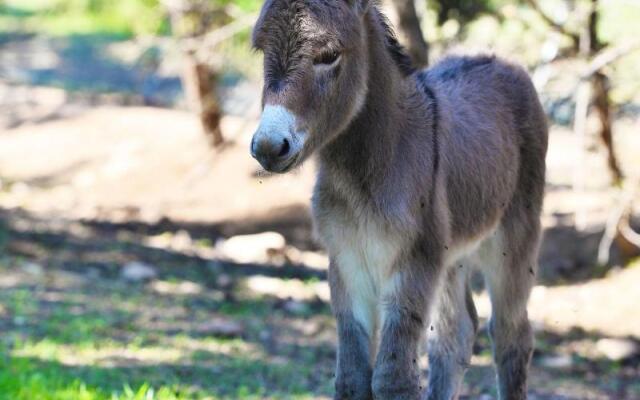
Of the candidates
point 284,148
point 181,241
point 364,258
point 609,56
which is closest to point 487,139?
point 364,258

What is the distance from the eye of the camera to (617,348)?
7812 millimetres

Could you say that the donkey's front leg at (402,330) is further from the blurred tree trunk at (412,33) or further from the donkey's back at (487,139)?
the blurred tree trunk at (412,33)

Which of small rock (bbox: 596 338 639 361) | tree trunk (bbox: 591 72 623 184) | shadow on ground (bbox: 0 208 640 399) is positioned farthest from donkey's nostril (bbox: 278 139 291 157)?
tree trunk (bbox: 591 72 623 184)

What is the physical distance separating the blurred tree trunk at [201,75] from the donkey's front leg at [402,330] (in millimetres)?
6716

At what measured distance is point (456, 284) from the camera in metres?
5.23

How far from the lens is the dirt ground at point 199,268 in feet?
22.8

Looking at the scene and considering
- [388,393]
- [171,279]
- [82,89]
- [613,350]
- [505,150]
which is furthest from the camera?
[82,89]

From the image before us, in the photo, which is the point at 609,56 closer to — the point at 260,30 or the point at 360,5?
the point at 360,5

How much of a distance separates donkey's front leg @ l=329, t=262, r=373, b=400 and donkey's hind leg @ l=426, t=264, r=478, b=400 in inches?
39.2

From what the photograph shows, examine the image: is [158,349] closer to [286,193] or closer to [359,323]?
[359,323]

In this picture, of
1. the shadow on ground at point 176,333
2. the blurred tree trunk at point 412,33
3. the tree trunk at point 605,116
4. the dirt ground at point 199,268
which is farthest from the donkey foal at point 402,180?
the tree trunk at point 605,116

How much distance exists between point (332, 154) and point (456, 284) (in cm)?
144

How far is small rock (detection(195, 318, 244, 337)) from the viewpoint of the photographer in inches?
303

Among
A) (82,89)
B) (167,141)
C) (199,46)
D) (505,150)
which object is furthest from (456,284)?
(82,89)
